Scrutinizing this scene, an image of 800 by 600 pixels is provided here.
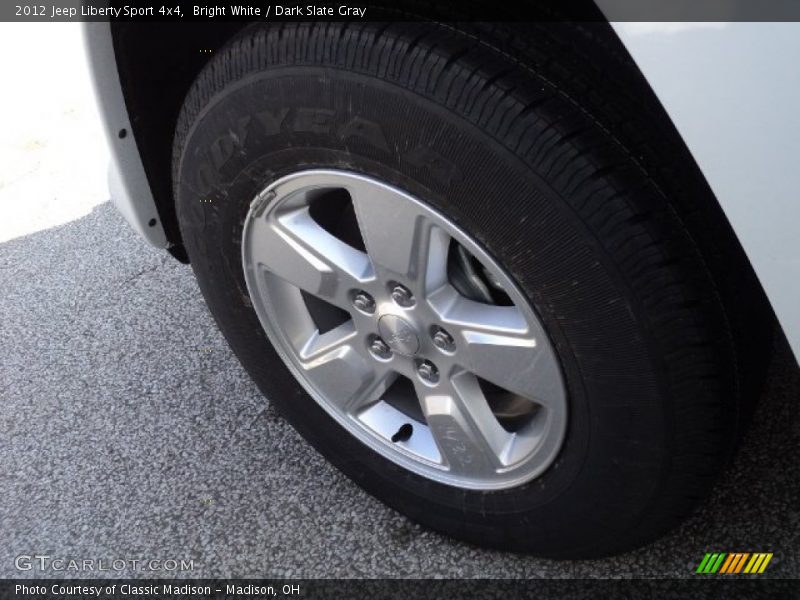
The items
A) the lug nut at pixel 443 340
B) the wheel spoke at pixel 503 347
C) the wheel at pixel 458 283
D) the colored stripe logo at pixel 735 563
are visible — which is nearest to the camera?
the wheel at pixel 458 283

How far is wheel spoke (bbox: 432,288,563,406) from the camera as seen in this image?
46.2 inches

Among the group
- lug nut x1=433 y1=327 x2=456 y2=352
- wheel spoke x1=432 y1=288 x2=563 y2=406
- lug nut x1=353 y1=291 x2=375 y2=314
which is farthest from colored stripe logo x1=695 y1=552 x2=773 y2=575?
lug nut x1=353 y1=291 x2=375 y2=314

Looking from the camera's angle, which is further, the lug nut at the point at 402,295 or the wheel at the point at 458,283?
the lug nut at the point at 402,295

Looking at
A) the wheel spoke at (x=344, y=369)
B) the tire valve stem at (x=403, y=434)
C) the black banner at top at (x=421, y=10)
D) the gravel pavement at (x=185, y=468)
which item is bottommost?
the gravel pavement at (x=185, y=468)

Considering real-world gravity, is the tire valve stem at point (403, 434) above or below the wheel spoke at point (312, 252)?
below

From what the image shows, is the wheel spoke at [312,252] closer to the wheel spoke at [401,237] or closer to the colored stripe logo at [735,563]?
the wheel spoke at [401,237]

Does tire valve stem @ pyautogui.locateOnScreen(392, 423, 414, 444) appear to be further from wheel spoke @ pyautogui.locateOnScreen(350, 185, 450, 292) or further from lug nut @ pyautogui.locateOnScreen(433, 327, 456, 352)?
wheel spoke @ pyautogui.locateOnScreen(350, 185, 450, 292)

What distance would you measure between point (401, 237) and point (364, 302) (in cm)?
20

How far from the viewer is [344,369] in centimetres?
149

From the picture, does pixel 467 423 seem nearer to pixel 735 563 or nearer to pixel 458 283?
pixel 458 283

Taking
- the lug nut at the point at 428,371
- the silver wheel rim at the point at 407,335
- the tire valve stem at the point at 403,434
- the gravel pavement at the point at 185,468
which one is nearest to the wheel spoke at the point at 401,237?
the silver wheel rim at the point at 407,335

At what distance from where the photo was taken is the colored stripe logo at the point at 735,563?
1.41 metres

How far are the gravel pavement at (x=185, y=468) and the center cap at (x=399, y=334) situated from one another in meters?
0.45

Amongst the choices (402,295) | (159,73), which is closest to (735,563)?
(402,295)
